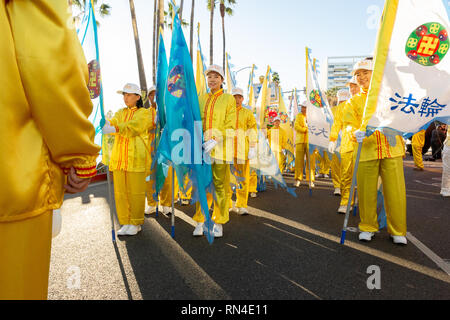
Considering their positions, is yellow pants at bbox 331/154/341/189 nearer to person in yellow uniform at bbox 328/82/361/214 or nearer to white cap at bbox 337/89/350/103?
white cap at bbox 337/89/350/103

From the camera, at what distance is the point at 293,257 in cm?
302

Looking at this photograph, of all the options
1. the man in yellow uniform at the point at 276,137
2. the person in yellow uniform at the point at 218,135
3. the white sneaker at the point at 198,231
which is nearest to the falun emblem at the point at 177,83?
the person in yellow uniform at the point at 218,135

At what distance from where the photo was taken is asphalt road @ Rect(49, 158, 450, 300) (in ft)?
7.67

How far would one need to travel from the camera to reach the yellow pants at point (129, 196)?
3.79m

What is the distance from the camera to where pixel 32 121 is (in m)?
1.11

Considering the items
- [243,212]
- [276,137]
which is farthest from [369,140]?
[276,137]

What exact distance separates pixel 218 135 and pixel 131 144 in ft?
3.86

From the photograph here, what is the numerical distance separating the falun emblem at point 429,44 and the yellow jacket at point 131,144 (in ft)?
10.4

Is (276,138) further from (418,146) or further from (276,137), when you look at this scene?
(418,146)

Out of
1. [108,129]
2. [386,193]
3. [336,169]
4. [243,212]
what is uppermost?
[108,129]

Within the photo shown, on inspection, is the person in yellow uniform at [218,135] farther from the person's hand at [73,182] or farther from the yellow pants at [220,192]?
the person's hand at [73,182]

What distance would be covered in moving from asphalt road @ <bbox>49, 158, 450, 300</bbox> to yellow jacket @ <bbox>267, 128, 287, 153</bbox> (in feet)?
10.7
